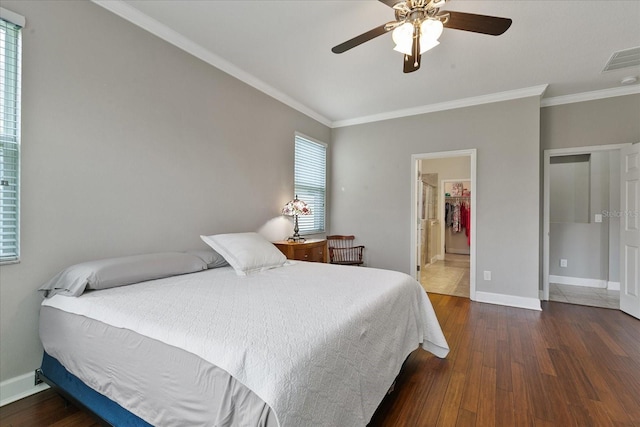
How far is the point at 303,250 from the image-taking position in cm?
369

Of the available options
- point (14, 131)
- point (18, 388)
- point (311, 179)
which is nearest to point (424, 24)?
point (14, 131)

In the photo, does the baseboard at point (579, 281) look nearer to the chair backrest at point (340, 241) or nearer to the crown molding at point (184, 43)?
the chair backrest at point (340, 241)

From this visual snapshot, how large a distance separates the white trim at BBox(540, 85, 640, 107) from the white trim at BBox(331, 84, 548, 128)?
0.46 m

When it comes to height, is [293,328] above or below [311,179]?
below

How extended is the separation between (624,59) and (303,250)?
12.7ft

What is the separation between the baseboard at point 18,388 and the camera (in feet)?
5.74

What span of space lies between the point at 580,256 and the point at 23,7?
23.0 ft

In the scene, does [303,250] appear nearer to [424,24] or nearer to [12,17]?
[424,24]

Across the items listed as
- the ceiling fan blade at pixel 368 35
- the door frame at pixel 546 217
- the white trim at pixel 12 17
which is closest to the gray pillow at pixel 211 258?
the white trim at pixel 12 17

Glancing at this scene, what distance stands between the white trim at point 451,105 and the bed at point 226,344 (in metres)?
3.01

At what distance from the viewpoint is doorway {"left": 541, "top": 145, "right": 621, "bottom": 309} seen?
429 cm

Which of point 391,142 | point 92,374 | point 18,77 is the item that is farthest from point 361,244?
point 18,77

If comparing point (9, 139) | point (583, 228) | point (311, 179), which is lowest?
point (583, 228)

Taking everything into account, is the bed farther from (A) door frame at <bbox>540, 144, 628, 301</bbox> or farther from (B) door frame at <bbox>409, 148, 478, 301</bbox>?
(A) door frame at <bbox>540, 144, 628, 301</bbox>
